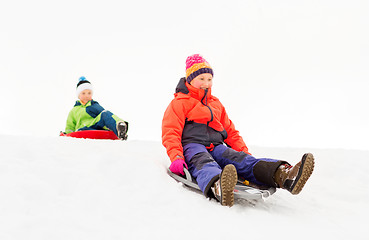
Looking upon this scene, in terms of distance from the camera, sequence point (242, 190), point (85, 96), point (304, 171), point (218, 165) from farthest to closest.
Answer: point (85, 96)
point (218, 165)
point (242, 190)
point (304, 171)

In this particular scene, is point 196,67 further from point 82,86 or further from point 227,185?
point 82,86

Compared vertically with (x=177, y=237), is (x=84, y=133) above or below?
above

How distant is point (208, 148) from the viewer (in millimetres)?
3062

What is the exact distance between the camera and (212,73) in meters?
3.27

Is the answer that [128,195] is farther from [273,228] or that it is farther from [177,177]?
[273,228]

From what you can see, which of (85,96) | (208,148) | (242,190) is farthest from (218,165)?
(85,96)

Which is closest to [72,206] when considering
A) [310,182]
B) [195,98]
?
[195,98]

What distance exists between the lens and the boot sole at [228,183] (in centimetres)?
218

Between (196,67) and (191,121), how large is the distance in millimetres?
546

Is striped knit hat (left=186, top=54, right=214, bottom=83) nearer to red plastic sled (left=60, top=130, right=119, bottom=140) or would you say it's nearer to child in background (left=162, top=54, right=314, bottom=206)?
child in background (left=162, top=54, right=314, bottom=206)

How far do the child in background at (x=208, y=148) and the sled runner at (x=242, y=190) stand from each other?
5 cm

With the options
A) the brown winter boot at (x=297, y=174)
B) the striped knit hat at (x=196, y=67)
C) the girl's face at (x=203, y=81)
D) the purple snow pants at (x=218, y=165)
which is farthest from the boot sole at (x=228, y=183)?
the striped knit hat at (x=196, y=67)

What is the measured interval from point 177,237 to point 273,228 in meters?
0.63

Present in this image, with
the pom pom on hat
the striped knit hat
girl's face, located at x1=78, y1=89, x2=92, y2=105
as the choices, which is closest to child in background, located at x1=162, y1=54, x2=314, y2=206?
the striped knit hat
